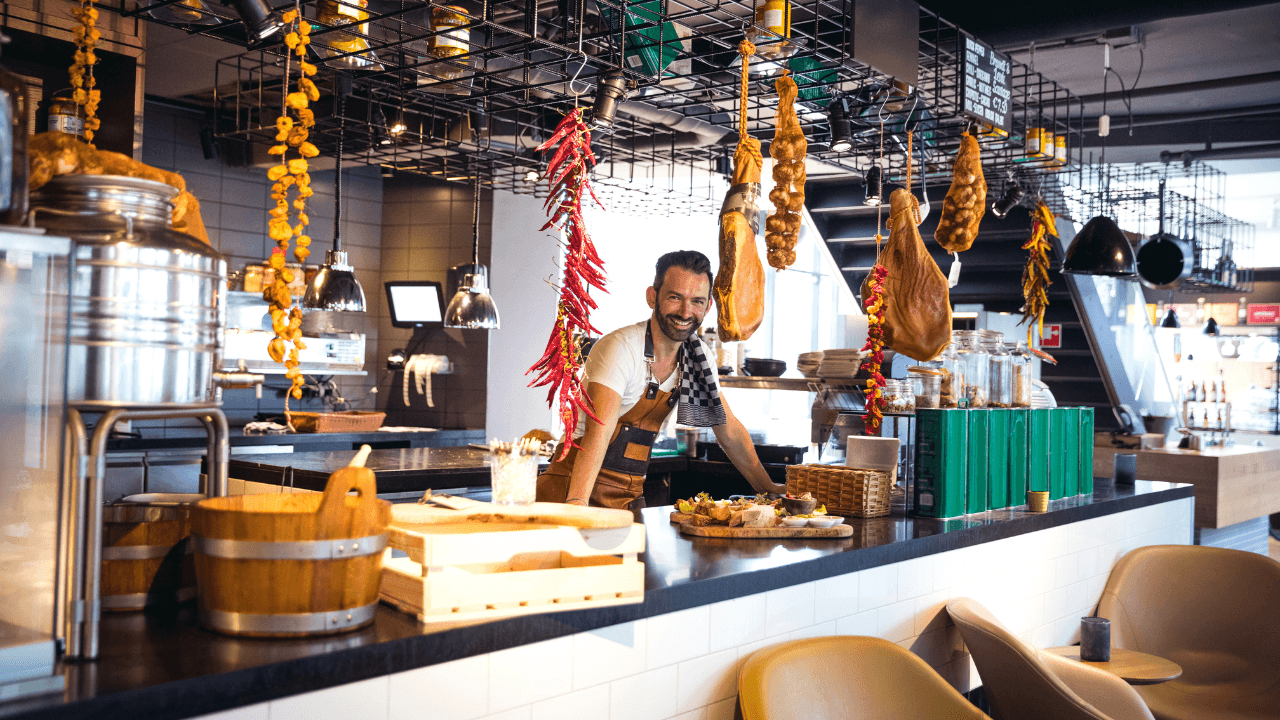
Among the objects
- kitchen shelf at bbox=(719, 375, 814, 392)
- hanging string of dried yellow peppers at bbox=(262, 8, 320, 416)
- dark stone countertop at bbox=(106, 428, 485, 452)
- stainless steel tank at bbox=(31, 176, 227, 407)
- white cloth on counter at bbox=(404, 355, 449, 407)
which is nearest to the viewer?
stainless steel tank at bbox=(31, 176, 227, 407)

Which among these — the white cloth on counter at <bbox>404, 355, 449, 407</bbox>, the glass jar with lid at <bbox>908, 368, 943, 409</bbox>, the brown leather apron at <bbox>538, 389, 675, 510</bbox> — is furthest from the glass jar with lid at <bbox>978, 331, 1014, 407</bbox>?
the white cloth on counter at <bbox>404, 355, 449, 407</bbox>

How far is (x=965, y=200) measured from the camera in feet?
11.4

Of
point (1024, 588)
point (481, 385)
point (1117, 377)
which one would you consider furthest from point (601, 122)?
point (1117, 377)

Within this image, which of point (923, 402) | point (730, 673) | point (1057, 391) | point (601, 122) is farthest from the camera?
point (1057, 391)

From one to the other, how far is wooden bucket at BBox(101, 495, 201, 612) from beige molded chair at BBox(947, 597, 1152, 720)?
6.63 ft

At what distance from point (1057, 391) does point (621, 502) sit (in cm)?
717

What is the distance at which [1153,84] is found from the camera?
700 cm

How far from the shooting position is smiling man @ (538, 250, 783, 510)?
9.99 feet

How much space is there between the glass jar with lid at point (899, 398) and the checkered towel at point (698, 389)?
54 cm

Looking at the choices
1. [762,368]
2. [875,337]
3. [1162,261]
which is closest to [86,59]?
[875,337]

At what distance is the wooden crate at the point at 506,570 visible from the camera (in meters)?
1.69

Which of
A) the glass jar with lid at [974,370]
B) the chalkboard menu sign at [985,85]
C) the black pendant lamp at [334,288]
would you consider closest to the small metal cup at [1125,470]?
the glass jar with lid at [974,370]

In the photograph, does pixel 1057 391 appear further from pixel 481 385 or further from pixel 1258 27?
pixel 481 385

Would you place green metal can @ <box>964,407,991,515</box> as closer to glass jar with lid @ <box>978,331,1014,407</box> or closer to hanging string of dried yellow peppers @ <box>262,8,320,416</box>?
glass jar with lid @ <box>978,331,1014,407</box>
